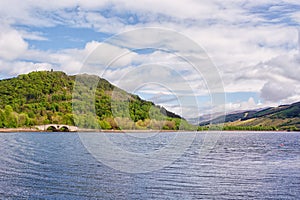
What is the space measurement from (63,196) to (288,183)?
91.2ft

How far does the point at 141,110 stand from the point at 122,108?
7.01m

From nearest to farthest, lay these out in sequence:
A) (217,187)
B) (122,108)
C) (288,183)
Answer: (217,187) → (288,183) → (122,108)

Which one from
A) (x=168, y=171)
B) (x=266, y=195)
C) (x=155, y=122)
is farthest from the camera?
(x=155, y=122)

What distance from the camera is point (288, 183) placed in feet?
162

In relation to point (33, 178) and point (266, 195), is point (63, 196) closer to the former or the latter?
point (33, 178)

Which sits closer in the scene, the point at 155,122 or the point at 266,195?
the point at 266,195

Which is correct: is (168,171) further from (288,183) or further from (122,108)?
(122,108)

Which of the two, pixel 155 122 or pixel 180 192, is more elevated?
pixel 155 122

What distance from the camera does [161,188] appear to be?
145 feet

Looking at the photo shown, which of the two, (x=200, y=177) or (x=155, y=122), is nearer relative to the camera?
(x=200, y=177)

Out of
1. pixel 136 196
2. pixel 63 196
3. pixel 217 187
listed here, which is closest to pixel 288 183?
pixel 217 187

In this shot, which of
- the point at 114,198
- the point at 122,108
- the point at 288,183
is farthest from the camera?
the point at 122,108

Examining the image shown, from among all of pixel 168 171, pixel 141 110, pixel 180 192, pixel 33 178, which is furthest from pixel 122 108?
pixel 180 192

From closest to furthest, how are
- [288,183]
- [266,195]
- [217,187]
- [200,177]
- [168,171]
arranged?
[266,195]
[217,187]
[288,183]
[200,177]
[168,171]
